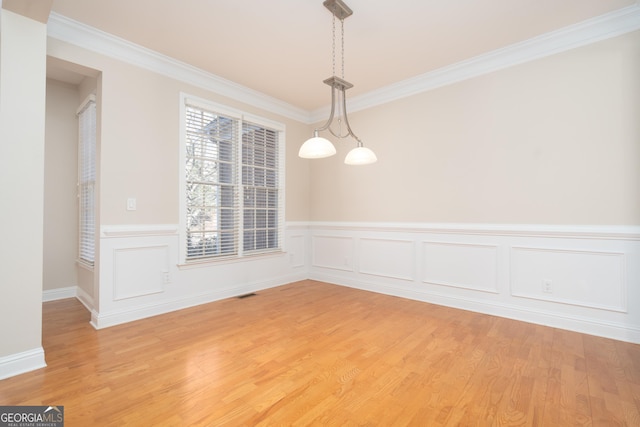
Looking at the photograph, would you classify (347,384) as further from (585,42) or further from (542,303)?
(585,42)

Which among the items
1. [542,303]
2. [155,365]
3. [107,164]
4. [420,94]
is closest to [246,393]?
[155,365]

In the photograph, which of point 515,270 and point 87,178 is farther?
point 87,178

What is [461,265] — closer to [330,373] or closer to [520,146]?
[520,146]

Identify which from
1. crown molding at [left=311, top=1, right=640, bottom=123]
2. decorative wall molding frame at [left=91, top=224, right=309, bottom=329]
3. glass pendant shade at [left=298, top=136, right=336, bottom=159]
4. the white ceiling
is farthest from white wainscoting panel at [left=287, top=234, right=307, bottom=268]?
glass pendant shade at [left=298, top=136, right=336, bottom=159]

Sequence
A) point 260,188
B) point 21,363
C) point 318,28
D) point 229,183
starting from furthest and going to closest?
point 260,188 → point 229,183 → point 318,28 → point 21,363

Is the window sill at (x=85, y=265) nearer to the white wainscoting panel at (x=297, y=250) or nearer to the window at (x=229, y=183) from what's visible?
the window at (x=229, y=183)

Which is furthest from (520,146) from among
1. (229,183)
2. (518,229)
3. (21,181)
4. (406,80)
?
(21,181)

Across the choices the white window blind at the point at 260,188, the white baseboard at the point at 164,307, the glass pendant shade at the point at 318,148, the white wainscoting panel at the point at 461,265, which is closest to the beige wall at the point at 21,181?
the white baseboard at the point at 164,307

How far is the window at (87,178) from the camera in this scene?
3.46 metres

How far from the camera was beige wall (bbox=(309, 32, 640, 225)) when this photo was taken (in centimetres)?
269

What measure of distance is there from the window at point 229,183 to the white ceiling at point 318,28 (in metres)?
0.72

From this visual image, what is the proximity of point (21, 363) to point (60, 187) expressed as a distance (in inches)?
104

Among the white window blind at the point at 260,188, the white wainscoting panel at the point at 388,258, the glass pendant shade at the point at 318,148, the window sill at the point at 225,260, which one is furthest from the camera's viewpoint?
the white window blind at the point at 260,188

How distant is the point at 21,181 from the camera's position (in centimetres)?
214
